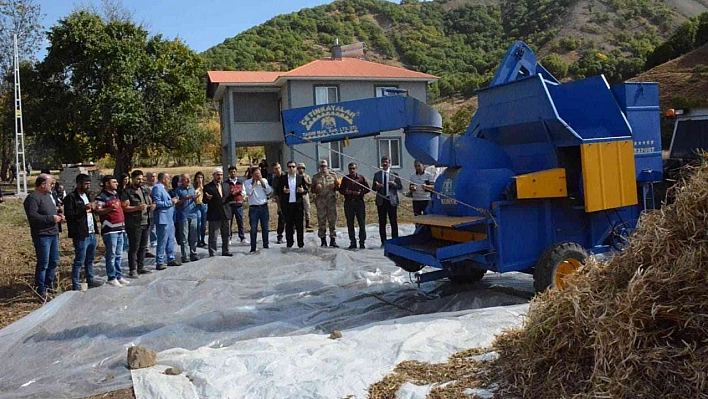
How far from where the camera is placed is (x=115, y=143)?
31.9 metres

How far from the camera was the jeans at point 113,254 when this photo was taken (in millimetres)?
8812

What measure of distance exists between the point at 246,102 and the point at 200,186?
62.1 feet

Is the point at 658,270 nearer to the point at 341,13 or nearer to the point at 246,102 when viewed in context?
the point at 246,102

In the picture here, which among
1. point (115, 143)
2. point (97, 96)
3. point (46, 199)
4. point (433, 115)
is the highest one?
point (97, 96)

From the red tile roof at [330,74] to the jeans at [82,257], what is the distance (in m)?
19.2

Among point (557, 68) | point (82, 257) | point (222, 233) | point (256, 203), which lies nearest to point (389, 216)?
point (256, 203)

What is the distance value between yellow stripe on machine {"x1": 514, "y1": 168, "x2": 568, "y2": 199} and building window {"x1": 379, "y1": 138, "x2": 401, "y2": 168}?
2135 cm

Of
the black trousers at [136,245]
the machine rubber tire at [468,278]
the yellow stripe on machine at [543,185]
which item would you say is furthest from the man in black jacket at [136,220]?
the yellow stripe on machine at [543,185]

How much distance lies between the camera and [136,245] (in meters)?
9.54

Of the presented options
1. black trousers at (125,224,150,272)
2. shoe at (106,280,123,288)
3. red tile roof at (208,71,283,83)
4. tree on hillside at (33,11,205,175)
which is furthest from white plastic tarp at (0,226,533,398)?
tree on hillside at (33,11,205,175)

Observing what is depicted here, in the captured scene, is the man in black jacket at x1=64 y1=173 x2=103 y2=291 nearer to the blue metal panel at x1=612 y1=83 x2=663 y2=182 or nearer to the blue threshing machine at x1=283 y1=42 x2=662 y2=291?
the blue threshing machine at x1=283 y1=42 x2=662 y2=291

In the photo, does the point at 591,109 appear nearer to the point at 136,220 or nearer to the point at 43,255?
the point at 136,220

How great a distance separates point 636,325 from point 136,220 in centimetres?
776

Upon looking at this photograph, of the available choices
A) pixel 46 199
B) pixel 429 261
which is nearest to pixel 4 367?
pixel 46 199
